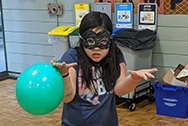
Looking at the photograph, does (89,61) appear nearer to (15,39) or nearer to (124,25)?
(124,25)

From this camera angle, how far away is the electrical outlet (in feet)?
15.6

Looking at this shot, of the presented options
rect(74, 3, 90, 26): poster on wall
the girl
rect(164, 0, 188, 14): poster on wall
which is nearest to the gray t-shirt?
the girl

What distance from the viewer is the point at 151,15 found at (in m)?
4.00

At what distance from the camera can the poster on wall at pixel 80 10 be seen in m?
4.51

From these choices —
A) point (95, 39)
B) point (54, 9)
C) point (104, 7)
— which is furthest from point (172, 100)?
point (54, 9)

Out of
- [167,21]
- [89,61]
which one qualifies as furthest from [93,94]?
[167,21]

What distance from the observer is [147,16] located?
4023 millimetres

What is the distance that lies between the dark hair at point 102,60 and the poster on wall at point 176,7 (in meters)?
2.49

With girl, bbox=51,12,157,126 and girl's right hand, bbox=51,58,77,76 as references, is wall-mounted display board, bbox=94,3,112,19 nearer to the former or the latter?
girl, bbox=51,12,157,126

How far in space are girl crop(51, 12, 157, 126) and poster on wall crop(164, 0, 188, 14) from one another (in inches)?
99.3

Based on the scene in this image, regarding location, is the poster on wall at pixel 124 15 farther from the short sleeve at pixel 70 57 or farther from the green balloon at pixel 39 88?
the green balloon at pixel 39 88

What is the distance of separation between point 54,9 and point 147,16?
168 centimetres

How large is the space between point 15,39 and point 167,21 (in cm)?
304

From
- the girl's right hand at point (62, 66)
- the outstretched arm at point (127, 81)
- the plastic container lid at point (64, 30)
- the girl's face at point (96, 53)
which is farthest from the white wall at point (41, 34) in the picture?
the girl's right hand at point (62, 66)
